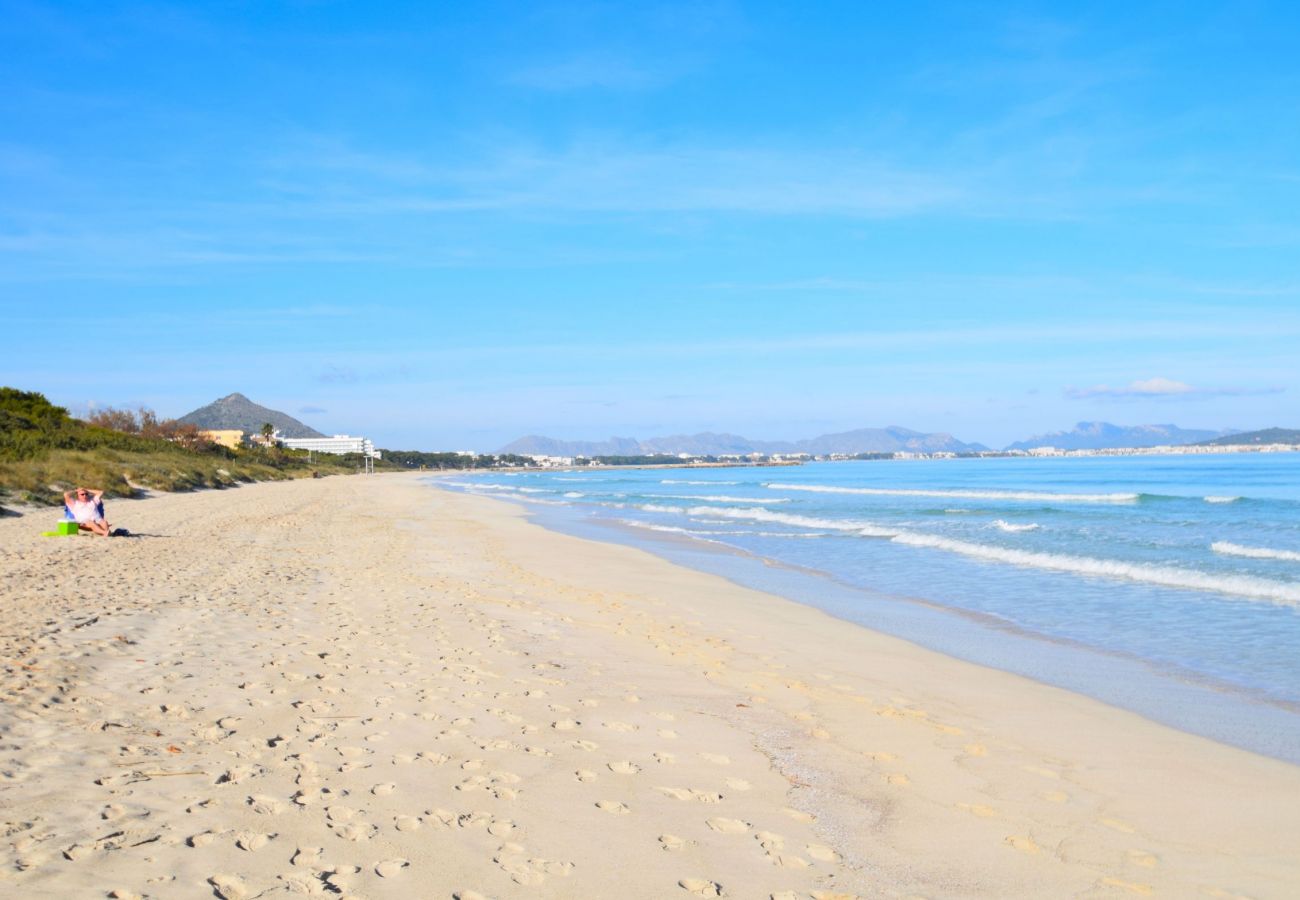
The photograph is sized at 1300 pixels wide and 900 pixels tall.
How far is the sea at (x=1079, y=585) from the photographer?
7.76 metres

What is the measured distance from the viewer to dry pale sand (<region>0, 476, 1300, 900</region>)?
12.0ft

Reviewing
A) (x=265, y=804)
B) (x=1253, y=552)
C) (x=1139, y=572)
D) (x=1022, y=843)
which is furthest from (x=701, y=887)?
(x=1253, y=552)

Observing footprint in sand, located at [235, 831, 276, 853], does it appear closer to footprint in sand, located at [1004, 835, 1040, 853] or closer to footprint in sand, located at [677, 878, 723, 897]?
footprint in sand, located at [677, 878, 723, 897]

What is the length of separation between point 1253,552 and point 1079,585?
607 centimetres

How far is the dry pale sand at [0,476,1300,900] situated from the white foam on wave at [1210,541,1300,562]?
1158 cm

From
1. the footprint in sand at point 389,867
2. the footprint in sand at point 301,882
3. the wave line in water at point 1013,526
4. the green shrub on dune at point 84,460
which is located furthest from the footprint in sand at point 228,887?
the green shrub on dune at point 84,460

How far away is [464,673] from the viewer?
7.25 metres

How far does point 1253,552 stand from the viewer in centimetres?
1741

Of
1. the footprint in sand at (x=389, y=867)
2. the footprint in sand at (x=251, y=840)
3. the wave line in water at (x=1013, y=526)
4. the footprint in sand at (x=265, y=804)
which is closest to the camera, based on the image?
the footprint in sand at (x=389, y=867)

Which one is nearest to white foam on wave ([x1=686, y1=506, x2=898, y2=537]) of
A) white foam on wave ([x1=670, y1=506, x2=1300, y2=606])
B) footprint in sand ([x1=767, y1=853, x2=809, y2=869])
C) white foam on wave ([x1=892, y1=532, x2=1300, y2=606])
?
white foam on wave ([x1=670, y1=506, x2=1300, y2=606])

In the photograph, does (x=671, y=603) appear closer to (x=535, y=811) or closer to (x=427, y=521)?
(x=535, y=811)

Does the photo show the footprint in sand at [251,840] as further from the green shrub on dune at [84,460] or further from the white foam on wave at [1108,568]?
the green shrub on dune at [84,460]

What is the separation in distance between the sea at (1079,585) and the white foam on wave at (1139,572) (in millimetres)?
42

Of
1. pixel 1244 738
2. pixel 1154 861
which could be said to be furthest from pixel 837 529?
pixel 1154 861
